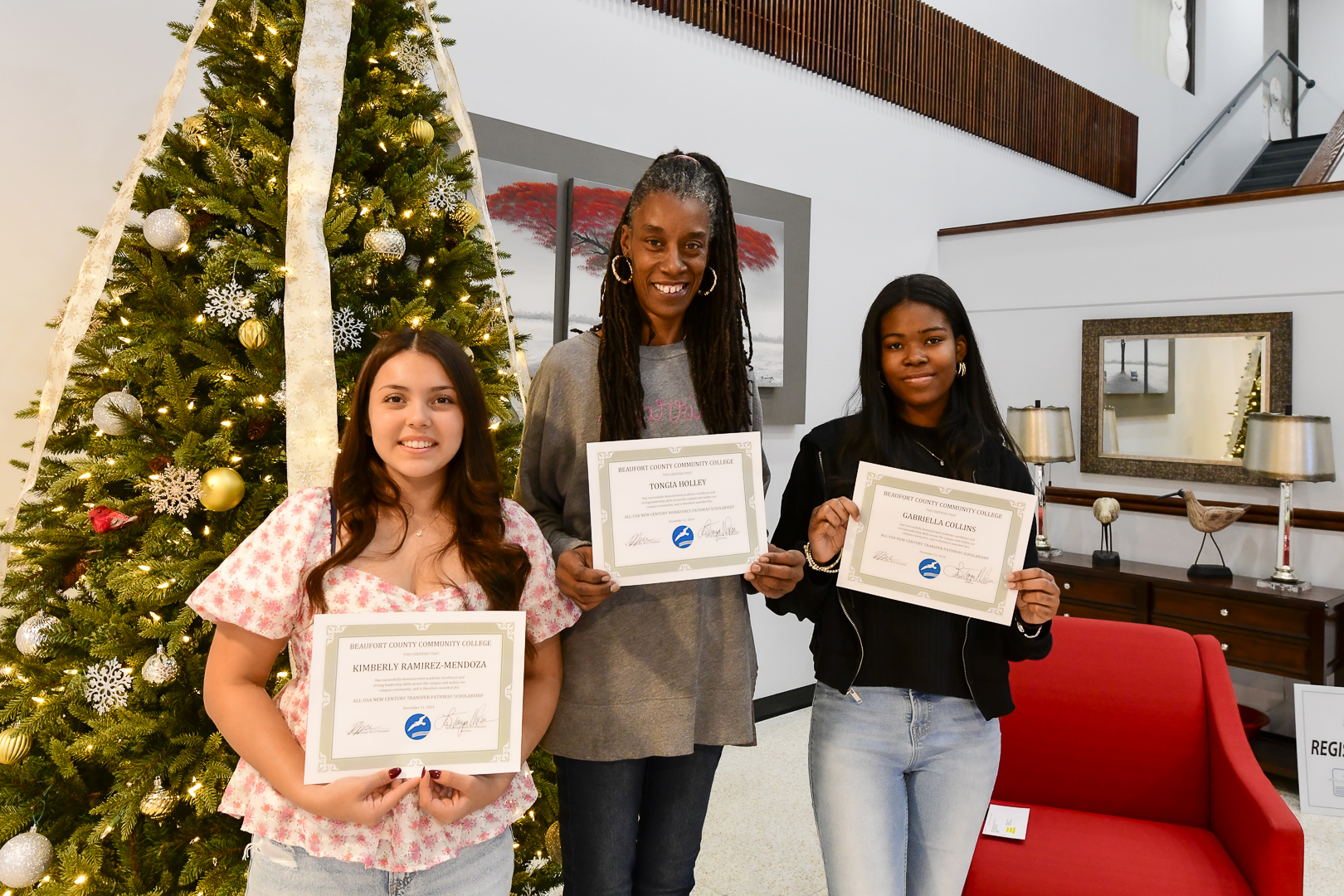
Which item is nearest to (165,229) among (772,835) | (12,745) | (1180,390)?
(12,745)

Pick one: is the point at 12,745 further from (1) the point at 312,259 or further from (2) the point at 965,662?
(2) the point at 965,662

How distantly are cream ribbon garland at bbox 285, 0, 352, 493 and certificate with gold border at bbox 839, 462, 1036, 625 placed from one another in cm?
92

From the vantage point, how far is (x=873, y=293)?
4660 millimetres

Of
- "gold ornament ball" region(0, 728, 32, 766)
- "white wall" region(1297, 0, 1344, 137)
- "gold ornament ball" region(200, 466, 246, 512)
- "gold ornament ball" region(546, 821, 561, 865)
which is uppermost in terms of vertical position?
"white wall" region(1297, 0, 1344, 137)

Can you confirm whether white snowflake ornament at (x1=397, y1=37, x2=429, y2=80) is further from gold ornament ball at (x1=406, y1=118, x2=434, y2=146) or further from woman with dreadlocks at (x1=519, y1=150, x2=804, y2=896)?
woman with dreadlocks at (x1=519, y1=150, x2=804, y2=896)

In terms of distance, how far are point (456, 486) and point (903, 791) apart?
0.91 metres

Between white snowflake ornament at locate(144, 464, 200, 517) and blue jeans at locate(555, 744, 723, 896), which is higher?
white snowflake ornament at locate(144, 464, 200, 517)

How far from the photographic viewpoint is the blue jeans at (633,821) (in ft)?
4.48

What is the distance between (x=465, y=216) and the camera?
178 cm

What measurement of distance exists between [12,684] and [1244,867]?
2.45 m

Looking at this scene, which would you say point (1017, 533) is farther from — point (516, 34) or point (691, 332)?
point (516, 34)

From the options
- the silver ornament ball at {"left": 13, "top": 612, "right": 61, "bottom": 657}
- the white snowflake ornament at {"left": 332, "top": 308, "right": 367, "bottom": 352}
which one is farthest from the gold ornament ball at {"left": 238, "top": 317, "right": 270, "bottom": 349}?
the silver ornament ball at {"left": 13, "top": 612, "right": 61, "bottom": 657}

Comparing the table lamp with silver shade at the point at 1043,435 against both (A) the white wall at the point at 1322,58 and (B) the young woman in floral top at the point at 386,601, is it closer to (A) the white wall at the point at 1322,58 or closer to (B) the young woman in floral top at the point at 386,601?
(B) the young woman in floral top at the point at 386,601
